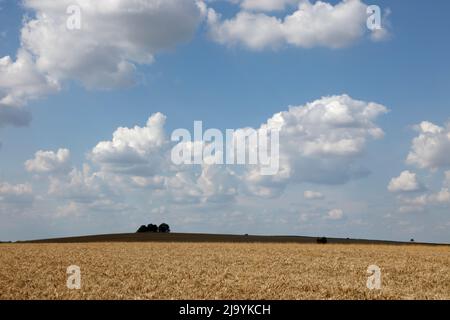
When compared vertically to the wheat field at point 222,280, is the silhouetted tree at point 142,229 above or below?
below

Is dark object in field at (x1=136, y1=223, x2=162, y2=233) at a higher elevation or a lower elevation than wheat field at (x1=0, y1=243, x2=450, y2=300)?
lower

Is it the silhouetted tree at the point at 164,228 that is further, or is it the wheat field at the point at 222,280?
the silhouetted tree at the point at 164,228

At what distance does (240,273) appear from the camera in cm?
2606

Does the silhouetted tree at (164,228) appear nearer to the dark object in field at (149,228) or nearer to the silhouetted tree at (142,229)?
the dark object in field at (149,228)

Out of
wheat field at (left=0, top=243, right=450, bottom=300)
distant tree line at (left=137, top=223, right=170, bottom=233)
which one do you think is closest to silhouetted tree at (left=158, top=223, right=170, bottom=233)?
distant tree line at (left=137, top=223, right=170, bottom=233)

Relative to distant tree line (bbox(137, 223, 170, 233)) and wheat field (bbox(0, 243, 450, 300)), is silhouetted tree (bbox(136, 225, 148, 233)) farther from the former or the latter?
wheat field (bbox(0, 243, 450, 300))

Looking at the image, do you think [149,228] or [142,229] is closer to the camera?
[142,229]

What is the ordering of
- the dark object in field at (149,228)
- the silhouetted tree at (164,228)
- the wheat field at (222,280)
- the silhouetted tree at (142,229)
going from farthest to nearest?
the silhouetted tree at (164,228)
the dark object in field at (149,228)
the silhouetted tree at (142,229)
the wheat field at (222,280)

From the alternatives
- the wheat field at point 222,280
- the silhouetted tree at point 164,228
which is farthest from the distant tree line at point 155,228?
the wheat field at point 222,280

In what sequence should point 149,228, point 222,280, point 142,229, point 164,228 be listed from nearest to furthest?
point 222,280, point 142,229, point 149,228, point 164,228

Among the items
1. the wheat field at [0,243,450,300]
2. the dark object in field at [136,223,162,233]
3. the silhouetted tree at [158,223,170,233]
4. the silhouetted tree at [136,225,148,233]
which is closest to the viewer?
the wheat field at [0,243,450,300]

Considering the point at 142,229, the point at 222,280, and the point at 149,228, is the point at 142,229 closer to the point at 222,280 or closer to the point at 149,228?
the point at 149,228

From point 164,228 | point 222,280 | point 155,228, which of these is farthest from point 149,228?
point 222,280
